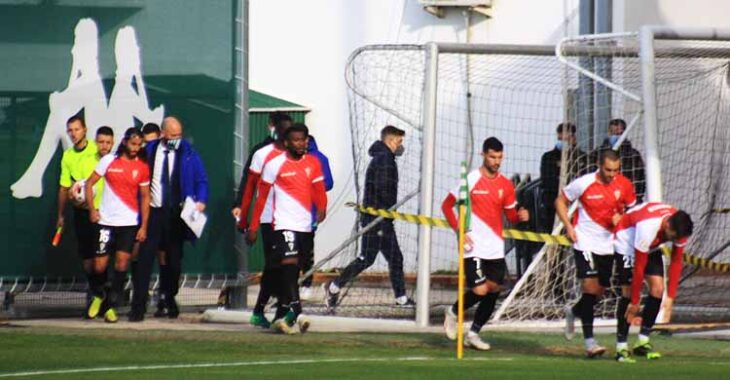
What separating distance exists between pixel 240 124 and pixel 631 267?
5706 mm

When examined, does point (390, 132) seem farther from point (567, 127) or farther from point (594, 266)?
point (594, 266)

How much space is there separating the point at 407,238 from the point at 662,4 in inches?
259

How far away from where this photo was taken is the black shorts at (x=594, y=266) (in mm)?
15883

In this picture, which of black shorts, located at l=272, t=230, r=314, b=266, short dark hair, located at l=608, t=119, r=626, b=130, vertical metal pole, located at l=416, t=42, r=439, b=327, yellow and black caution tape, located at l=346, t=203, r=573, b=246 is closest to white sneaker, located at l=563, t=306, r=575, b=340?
yellow and black caution tape, located at l=346, t=203, r=573, b=246

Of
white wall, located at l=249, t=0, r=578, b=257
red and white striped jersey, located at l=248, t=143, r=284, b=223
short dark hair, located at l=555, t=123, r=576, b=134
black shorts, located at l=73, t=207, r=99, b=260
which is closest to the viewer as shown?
red and white striped jersey, located at l=248, t=143, r=284, b=223

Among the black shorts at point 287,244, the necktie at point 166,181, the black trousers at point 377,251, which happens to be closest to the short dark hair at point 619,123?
the black trousers at point 377,251

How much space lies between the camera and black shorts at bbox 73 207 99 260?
61.8 feet

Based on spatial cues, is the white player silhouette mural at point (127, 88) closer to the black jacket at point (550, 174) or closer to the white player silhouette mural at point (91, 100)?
the white player silhouette mural at point (91, 100)

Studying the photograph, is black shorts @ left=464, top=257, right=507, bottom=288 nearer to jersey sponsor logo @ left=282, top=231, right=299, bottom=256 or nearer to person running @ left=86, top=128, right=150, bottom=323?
jersey sponsor logo @ left=282, top=231, right=299, bottom=256

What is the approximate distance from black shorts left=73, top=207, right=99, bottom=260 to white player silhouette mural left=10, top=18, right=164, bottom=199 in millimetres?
552

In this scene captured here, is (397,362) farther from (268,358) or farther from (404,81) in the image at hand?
(404,81)

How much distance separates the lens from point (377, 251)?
66.8 feet

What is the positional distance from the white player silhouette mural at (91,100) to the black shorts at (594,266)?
560 centimetres

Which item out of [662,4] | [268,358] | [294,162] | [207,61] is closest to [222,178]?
[207,61]
